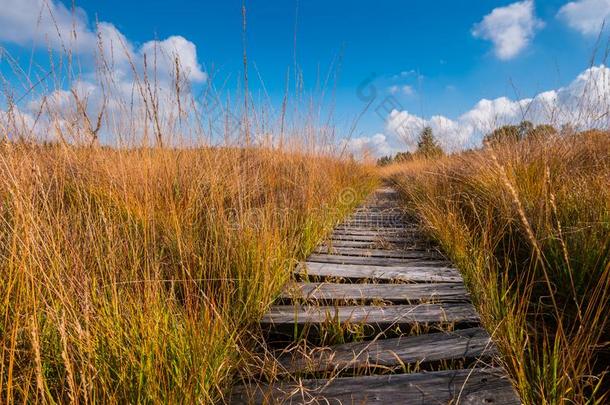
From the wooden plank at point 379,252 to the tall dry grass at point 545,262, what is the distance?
0.17m

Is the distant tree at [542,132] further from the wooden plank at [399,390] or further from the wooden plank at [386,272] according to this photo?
the wooden plank at [399,390]

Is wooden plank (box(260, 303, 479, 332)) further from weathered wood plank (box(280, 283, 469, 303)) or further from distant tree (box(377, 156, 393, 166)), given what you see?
distant tree (box(377, 156, 393, 166))

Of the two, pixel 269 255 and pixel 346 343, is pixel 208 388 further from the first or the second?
pixel 269 255

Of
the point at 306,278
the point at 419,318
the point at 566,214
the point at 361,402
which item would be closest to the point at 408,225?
the point at 566,214

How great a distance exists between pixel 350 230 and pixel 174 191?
170cm

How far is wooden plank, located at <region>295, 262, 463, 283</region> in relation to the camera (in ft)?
6.73

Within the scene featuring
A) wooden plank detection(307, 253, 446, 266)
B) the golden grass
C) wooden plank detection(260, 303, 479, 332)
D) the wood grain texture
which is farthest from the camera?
the wood grain texture

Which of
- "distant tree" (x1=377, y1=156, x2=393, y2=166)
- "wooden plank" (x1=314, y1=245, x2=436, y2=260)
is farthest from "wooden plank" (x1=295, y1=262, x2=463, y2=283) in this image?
"distant tree" (x1=377, y1=156, x2=393, y2=166)

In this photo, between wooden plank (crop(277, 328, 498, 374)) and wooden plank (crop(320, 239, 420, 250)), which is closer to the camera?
wooden plank (crop(277, 328, 498, 374))

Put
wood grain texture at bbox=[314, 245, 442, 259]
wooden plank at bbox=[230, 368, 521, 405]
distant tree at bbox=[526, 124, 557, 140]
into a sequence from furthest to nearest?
distant tree at bbox=[526, 124, 557, 140] < wood grain texture at bbox=[314, 245, 442, 259] < wooden plank at bbox=[230, 368, 521, 405]

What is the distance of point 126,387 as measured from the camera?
0.92 meters

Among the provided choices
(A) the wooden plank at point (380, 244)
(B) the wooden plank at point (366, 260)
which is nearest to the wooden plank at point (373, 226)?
(A) the wooden plank at point (380, 244)

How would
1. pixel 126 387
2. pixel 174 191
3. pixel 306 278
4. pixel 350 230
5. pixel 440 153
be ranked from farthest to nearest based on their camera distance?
pixel 440 153 → pixel 350 230 → pixel 174 191 → pixel 306 278 → pixel 126 387

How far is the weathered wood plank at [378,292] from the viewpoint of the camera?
176 centimetres
